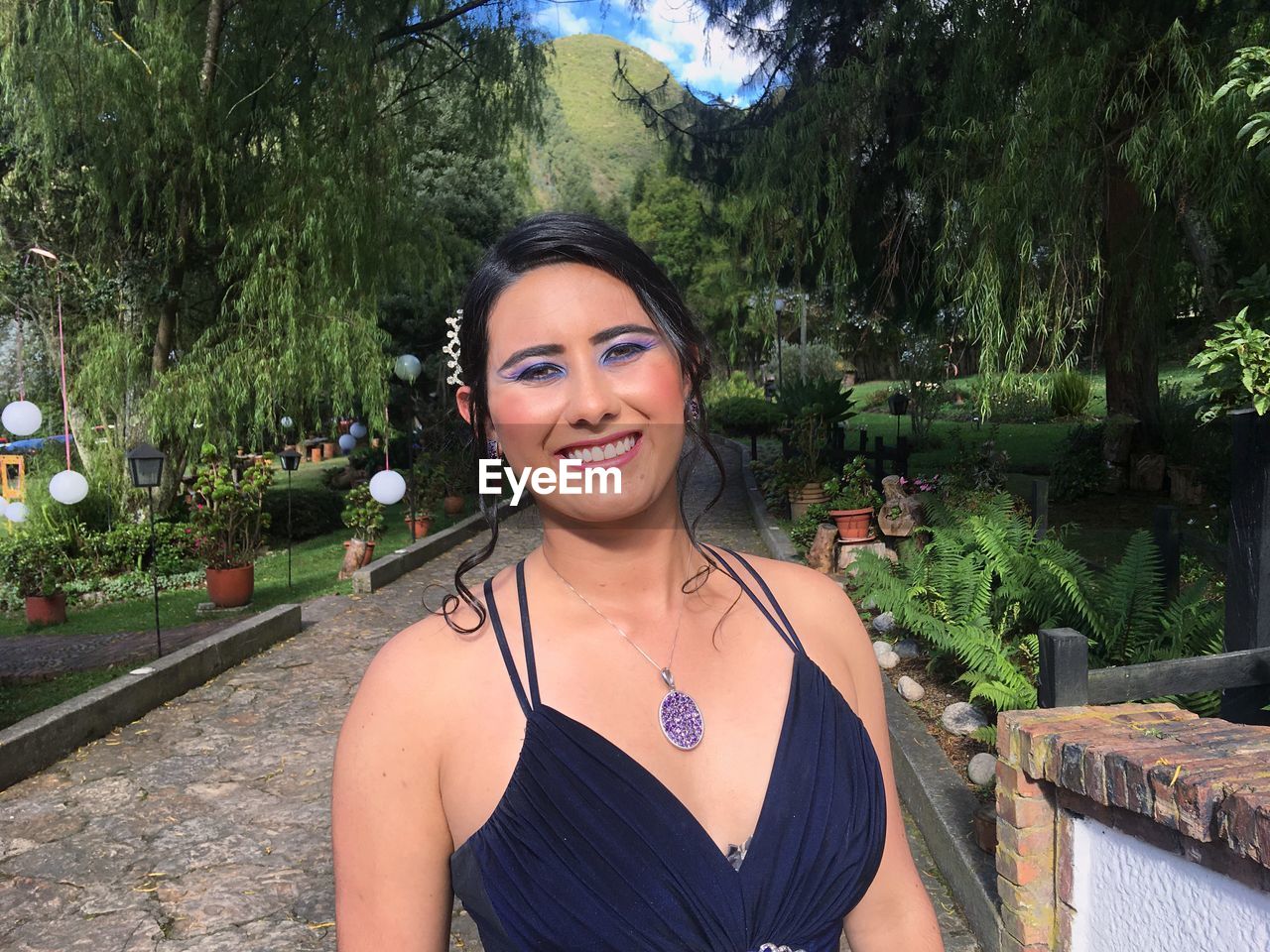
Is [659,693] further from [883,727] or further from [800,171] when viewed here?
[800,171]

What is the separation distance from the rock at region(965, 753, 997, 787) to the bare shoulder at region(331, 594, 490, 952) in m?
3.72

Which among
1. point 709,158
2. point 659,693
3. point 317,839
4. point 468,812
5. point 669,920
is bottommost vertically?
point 317,839

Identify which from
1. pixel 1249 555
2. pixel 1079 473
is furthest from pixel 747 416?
pixel 1249 555

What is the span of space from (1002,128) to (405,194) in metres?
8.93

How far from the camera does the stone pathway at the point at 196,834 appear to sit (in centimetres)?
383

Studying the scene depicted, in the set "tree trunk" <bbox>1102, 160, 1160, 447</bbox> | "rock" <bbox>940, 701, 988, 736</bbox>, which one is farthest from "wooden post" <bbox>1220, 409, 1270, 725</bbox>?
"tree trunk" <bbox>1102, 160, 1160, 447</bbox>

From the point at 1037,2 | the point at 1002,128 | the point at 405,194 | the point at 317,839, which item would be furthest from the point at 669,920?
the point at 405,194

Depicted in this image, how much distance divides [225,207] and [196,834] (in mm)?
8952

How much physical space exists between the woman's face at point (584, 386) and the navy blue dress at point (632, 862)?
0.94 ft

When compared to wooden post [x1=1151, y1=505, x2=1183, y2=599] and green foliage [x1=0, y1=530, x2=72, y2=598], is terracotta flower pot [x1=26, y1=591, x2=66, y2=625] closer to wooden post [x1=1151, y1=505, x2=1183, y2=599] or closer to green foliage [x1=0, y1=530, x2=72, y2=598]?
green foliage [x1=0, y1=530, x2=72, y2=598]

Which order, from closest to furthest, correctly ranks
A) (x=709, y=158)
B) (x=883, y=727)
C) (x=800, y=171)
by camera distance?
(x=883, y=727), (x=800, y=171), (x=709, y=158)

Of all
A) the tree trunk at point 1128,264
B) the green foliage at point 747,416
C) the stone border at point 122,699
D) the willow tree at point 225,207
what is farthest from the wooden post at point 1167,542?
the green foliage at point 747,416

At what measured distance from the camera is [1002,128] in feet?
21.0

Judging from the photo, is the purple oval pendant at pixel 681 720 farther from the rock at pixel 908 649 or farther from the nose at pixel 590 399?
the rock at pixel 908 649
